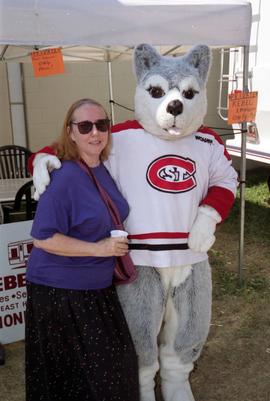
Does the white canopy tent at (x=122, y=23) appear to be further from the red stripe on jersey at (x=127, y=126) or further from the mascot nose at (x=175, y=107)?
the mascot nose at (x=175, y=107)

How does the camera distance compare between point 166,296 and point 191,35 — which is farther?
point 191,35

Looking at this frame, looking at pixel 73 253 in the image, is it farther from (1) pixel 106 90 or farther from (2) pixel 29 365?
(1) pixel 106 90

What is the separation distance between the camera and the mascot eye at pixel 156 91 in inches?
83.5

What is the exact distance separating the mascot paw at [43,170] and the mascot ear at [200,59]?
842mm

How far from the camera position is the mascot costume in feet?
6.89

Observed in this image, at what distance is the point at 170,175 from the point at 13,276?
149cm

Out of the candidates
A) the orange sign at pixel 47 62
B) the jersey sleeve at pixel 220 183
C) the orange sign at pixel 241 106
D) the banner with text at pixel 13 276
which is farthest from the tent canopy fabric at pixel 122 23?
the banner with text at pixel 13 276

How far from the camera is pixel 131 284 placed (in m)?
2.17

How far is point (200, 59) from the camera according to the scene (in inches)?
87.4

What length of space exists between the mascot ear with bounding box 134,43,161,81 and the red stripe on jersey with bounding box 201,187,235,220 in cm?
67

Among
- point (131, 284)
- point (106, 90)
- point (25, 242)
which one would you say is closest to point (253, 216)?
point (106, 90)

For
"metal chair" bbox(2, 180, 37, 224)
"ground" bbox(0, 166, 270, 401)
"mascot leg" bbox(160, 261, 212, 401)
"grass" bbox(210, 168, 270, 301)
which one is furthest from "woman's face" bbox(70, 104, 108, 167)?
"grass" bbox(210, 168, 270, 301)

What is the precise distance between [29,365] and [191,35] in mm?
2134

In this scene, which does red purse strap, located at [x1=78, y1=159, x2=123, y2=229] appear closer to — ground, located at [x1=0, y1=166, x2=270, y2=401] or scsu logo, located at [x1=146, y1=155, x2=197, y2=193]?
scsu logo, located at [x1=146, y1=155, x2=197, y2=193]
